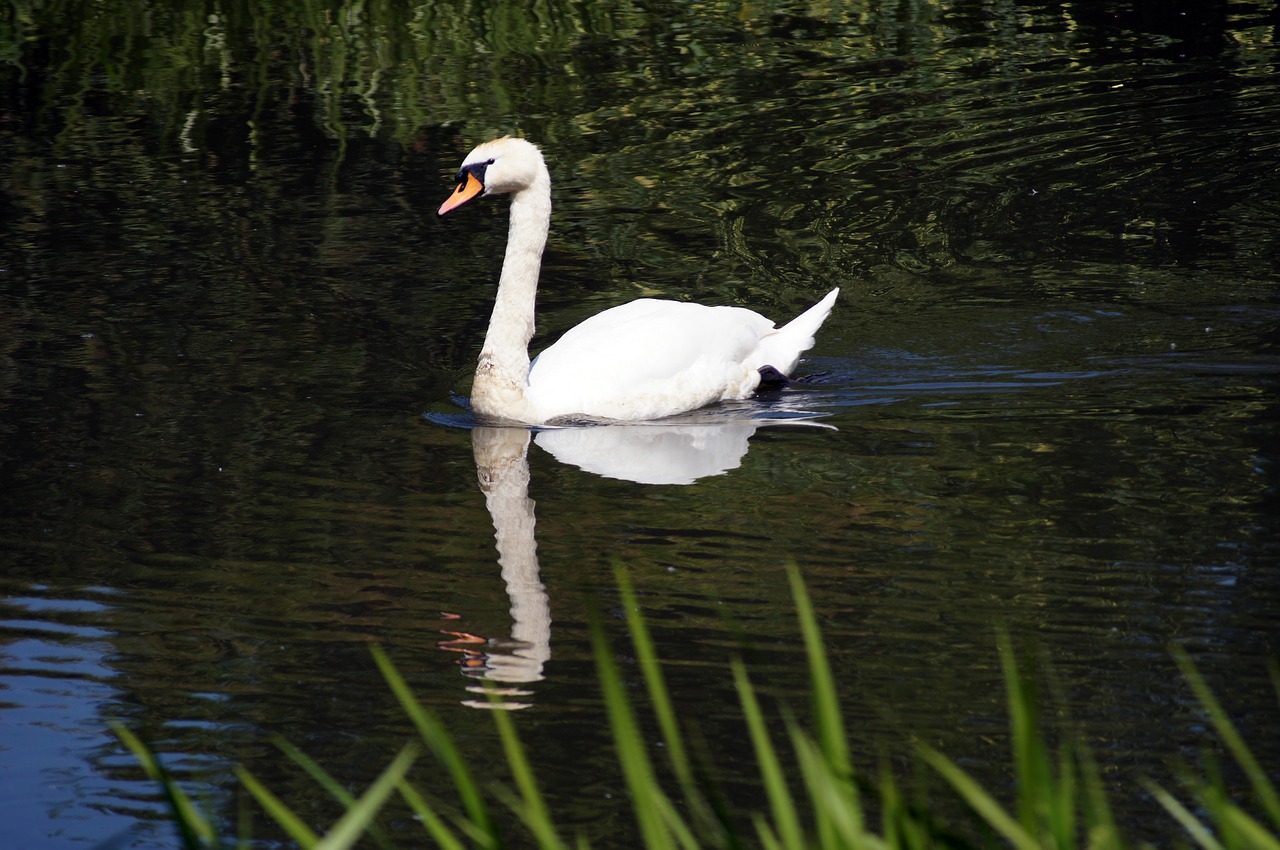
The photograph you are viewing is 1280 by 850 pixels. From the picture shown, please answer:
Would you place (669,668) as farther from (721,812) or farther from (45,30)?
(45,30)

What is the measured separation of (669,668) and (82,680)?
65.4 inches

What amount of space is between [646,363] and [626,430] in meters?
0.30

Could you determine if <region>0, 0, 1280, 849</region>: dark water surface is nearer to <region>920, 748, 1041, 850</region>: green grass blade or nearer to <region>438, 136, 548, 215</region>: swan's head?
<region>920, 748, 1041, 850</region>: green grass blade

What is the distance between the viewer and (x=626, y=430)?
7031 millimetres

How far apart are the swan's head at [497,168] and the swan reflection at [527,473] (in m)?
1.04

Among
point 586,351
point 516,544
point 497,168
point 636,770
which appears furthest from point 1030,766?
point 497,168

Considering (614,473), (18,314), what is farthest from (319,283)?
(614,473)

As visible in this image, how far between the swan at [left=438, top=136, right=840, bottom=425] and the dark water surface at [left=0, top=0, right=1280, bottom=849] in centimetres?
20

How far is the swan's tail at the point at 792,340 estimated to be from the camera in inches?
301

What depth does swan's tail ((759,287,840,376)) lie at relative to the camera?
764cm

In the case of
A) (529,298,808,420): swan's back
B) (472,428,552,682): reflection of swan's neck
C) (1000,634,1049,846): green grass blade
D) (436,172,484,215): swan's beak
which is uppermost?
(436,172,484,215): swan's beak

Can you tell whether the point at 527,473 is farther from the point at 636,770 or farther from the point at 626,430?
the point at 636,770

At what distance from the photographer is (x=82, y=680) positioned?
479cm

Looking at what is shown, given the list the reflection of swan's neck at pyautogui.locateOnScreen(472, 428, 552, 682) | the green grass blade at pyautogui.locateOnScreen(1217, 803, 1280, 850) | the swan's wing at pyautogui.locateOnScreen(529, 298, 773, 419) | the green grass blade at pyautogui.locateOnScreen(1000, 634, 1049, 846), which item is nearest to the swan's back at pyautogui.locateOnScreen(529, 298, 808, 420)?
the swan's wing at pyautogui.locateOnScreen(529, 298, 773, 419)
